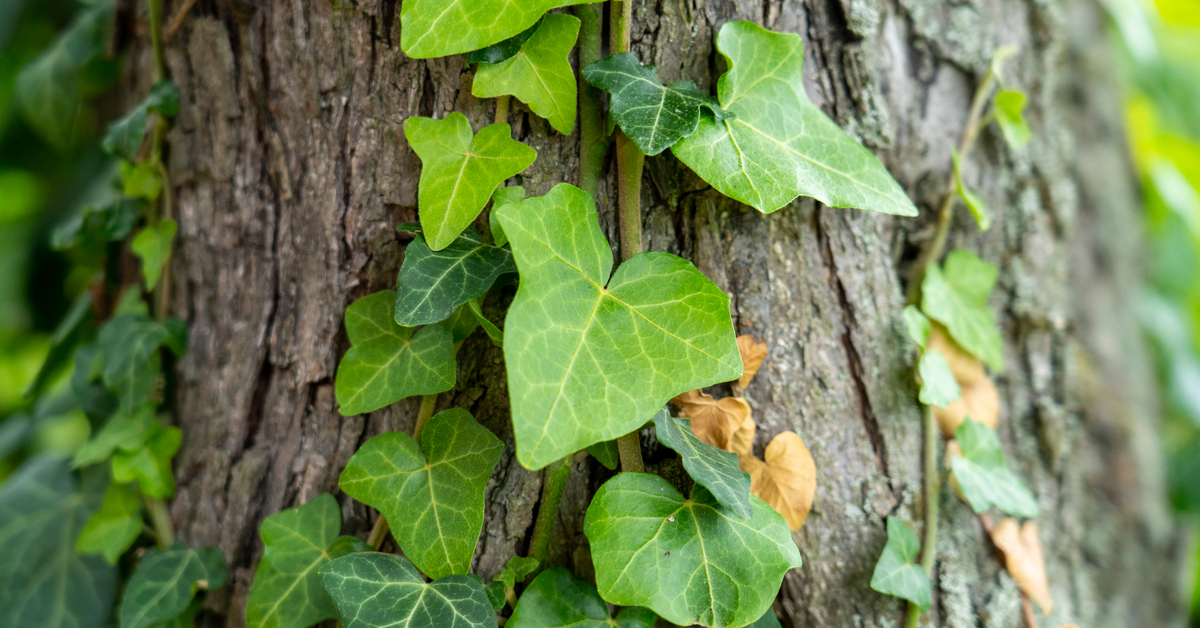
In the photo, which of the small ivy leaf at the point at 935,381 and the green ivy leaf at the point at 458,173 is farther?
the small ivy leaf at the point at 935,381

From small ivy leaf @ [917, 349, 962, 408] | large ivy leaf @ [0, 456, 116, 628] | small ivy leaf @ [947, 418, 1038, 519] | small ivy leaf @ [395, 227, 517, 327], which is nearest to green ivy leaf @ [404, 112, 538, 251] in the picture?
small ivy leaf @ [395, 227, 517, 327]

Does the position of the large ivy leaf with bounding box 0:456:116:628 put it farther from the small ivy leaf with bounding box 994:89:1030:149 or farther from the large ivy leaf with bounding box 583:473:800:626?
the small ivy leaf with bounding box 994:89:1030:149

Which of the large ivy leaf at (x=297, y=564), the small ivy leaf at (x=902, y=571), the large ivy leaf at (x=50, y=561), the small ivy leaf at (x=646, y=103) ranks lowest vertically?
the large ivy leaf at (x=50, y=561)

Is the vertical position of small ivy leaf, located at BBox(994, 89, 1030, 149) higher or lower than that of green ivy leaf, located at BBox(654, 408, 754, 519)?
higher

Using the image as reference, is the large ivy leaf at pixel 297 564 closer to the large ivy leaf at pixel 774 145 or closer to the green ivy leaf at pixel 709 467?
the green ivy leaf at pixel 709 467

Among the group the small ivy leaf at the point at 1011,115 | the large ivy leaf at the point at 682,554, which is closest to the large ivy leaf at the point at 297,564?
the large ivy leaf at the point at 682,554

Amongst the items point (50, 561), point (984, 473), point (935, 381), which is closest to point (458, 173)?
point (935, 381)

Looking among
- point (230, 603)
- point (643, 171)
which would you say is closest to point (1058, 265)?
point (643, 171)
